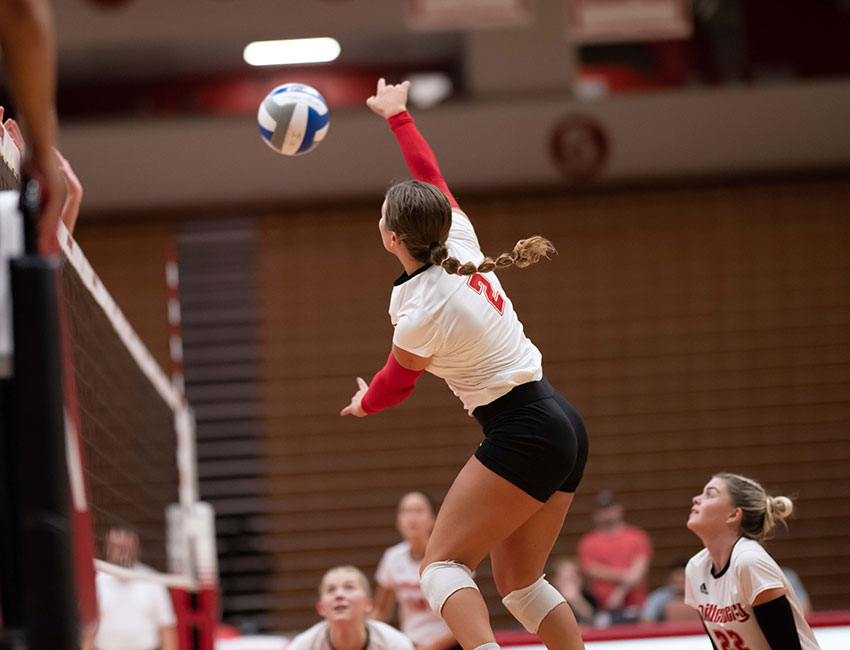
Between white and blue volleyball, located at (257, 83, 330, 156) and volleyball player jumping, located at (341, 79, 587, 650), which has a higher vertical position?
white and blue volleyball, located at (257, 83, 330, 156)

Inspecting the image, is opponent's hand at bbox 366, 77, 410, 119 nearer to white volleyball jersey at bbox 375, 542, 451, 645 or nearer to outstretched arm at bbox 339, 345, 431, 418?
outstretched arm at bbox 339, 345, 431, 418

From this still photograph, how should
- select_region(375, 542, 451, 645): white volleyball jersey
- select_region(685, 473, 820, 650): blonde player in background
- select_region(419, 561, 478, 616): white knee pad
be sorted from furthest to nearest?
1. select_region(375, 542, 451, 645): white volleyball jersey
2. select_region(685, 473, 820, 650): blonde player in background
3. select_region(419, 561, 478, 616): white knee pad

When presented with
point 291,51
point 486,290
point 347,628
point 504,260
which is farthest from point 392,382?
point 291,51

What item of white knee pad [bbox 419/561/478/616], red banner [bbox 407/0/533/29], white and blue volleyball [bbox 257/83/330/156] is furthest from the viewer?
red banner [bbox 407/0/533/29]

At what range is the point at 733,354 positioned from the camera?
466 inches

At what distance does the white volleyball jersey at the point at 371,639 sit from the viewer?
5.13 metres

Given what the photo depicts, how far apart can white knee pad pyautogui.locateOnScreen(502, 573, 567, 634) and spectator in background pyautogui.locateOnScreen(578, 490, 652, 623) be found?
6.61 metres

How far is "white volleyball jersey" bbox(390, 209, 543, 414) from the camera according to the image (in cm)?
321

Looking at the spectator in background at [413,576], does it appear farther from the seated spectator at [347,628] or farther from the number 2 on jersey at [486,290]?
the number 2 on jersey at [486,290]

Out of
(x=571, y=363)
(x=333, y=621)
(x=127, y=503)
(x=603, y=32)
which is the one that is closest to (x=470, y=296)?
(x=333, y=621)

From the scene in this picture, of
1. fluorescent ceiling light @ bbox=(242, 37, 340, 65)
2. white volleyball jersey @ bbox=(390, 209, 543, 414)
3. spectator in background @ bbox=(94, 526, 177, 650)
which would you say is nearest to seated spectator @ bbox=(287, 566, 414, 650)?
white volleyball jersey @ bbox=(390, 209, 543, 414)

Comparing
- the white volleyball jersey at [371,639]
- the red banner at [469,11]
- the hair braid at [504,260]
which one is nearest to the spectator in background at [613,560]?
the red banner at [469,11]

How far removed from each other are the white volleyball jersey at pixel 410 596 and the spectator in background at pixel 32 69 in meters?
5.07

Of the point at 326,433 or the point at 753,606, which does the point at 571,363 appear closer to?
the point at 326,433
